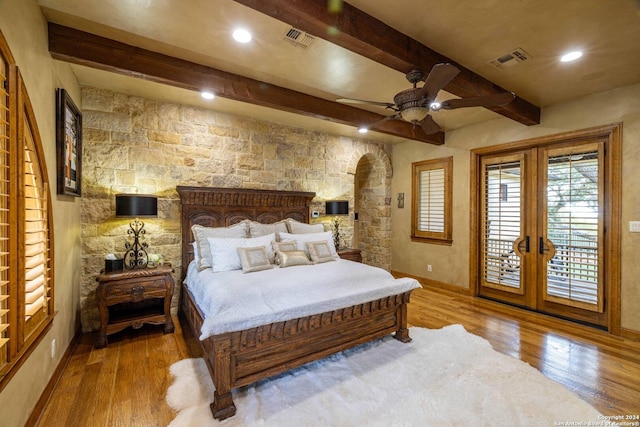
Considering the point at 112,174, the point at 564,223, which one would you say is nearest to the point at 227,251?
the point at 112,174

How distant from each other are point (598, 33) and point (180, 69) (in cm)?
351

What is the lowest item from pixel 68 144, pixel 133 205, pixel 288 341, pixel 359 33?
pixel 288 341

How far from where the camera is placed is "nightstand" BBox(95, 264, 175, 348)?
2.84 m

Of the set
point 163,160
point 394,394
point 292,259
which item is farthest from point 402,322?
point 163,160

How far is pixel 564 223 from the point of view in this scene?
363 cm

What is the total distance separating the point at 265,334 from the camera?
213 centimetres

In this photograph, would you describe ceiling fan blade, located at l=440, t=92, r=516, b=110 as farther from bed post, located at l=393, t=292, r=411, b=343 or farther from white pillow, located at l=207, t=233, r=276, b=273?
white pillow, located at l=207, t=233, r=276, b=273

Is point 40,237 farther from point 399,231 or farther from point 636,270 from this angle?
point 636,270

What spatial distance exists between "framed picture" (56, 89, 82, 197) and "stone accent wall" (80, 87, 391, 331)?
236mm

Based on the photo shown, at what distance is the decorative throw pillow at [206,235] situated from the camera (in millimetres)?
3233

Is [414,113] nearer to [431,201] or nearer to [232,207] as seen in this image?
[232,207]

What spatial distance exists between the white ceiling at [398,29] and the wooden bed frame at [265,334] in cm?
150

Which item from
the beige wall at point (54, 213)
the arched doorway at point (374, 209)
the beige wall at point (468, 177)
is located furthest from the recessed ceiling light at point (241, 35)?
the beige wall at point (468, 177)

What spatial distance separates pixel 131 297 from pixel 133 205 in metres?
0.99
